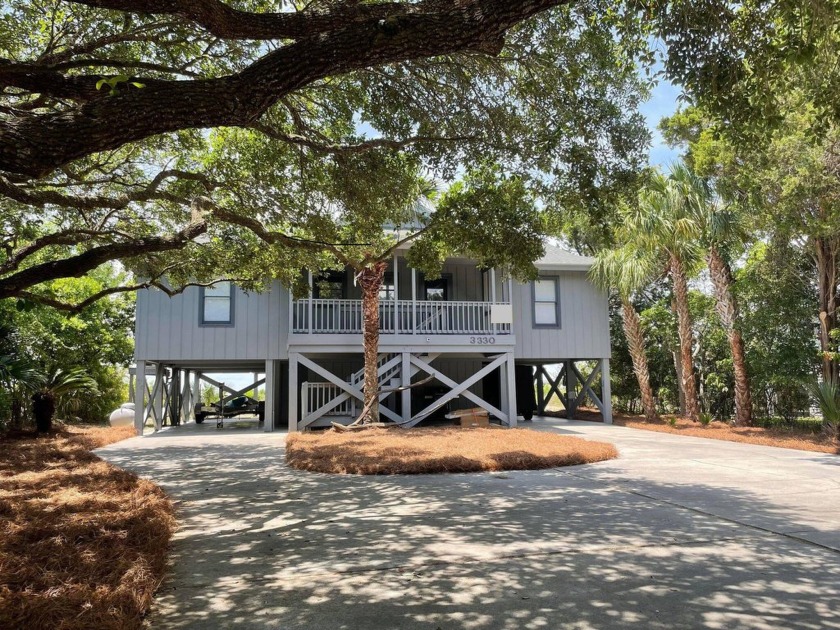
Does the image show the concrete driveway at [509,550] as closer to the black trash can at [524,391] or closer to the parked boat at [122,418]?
the parked boat at [122,418]

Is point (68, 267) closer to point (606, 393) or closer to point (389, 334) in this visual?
→ point (389, 334)

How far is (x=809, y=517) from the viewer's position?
16.9ft

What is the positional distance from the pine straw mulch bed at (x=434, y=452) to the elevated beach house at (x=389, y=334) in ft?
8.16

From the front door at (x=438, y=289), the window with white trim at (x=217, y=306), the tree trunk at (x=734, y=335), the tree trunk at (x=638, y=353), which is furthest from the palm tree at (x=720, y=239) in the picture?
the window with white trim at (x=217, y=306)

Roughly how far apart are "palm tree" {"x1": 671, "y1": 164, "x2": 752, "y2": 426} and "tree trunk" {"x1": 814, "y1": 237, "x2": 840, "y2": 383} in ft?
5.81

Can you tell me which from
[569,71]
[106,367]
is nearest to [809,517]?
[569,71]

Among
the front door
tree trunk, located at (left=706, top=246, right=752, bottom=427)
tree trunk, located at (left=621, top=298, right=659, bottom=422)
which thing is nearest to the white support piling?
the front door

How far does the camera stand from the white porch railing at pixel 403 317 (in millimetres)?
14352

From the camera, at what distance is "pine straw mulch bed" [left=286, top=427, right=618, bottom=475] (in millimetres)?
8023

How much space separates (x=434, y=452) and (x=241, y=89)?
6.88m

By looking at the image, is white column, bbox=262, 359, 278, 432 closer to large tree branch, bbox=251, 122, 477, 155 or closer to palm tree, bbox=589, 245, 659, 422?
large tree branch, bbox=251, 122, 477, 155

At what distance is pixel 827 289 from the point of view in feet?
44.2

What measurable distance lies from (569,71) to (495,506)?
5007mm

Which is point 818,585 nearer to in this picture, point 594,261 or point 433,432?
point 433,432
